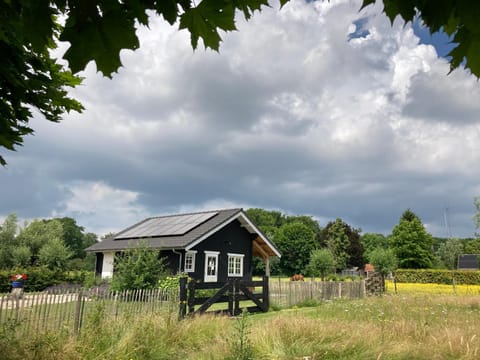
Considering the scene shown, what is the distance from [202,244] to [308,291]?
283 inches

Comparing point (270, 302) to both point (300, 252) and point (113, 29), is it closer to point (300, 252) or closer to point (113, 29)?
point (113, 29)

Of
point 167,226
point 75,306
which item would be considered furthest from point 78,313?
point 167,226

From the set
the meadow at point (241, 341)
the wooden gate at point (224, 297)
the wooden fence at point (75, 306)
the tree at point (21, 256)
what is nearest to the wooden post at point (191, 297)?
the wooden gate at point (224, 297)

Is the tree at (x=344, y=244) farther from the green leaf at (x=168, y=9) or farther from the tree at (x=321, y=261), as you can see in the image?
the green leaf at (x=168, y=9)

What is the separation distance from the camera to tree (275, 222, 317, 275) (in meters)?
65.8

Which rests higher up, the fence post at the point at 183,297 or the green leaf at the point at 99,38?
the green leaf at the point at 99,38

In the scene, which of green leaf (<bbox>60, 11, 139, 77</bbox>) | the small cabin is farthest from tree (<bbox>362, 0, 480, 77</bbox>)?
the small cabin

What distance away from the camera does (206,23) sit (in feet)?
6.04

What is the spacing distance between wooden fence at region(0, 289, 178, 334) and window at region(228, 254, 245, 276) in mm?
13046

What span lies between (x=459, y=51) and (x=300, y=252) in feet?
217

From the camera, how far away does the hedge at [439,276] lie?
107ft

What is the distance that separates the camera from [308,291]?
17938 millimetres

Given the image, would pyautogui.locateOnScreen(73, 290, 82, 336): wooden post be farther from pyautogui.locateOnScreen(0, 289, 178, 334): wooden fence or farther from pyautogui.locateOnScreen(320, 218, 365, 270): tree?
pyautogui.locateOnScreen(320, 218, 365, 270): tree

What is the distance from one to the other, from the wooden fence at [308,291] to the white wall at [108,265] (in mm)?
12870
